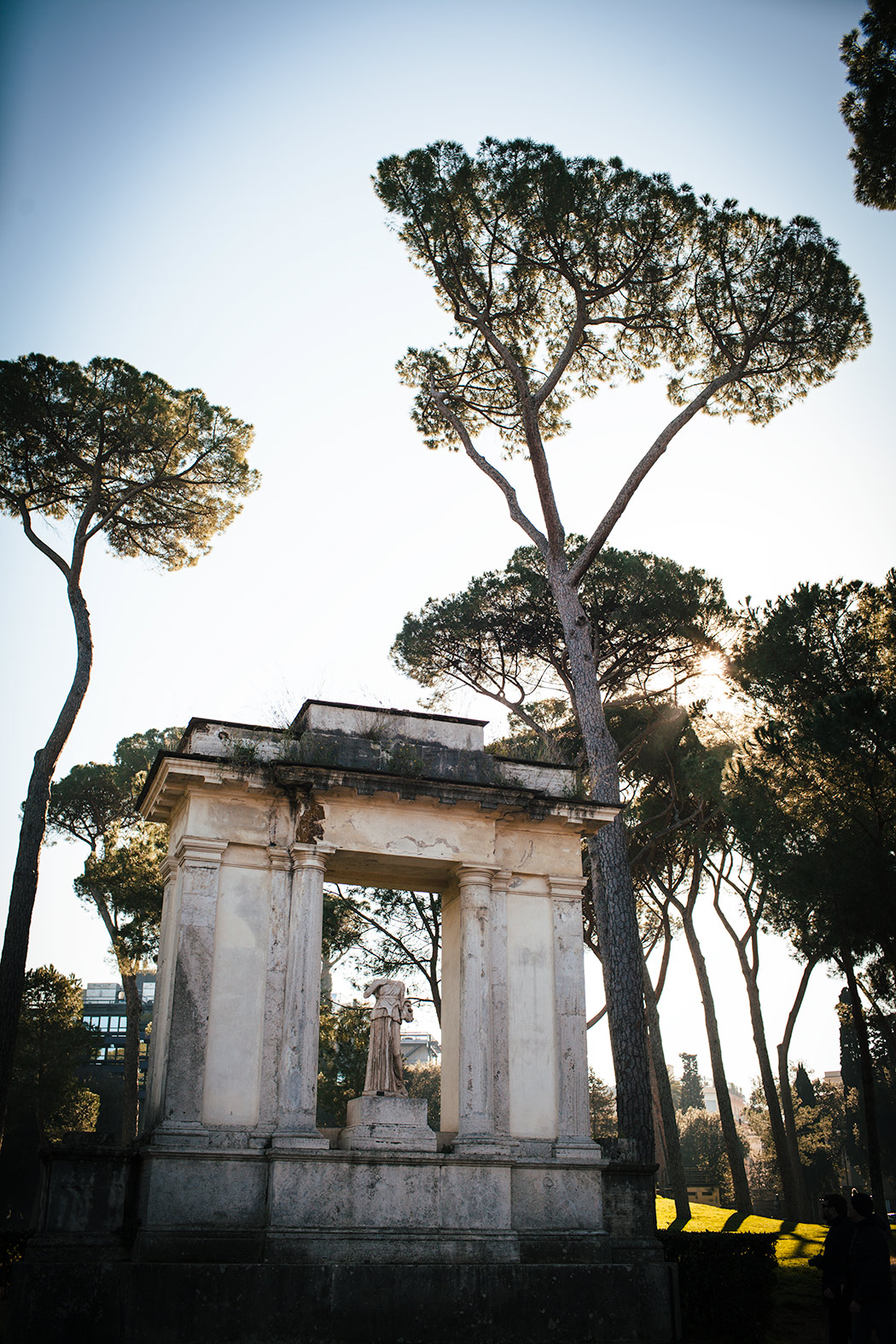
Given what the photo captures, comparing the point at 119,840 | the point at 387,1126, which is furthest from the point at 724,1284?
the point at 119,840

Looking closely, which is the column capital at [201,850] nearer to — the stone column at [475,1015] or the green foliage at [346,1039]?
the stone column at [475,1015]

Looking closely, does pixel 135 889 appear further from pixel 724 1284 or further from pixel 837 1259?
pixel 837 1259

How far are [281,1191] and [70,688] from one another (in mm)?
8920

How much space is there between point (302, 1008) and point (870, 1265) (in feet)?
16.1

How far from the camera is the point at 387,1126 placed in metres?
9.23

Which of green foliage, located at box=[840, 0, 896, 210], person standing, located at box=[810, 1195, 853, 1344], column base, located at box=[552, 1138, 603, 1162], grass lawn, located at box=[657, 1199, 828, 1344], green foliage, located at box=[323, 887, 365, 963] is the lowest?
grass lawn, located at box=[657, 1199, 828, 1344]

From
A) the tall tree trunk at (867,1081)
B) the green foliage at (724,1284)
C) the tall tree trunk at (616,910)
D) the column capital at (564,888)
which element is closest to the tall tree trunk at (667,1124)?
the tall tree trunk at (867,1081)

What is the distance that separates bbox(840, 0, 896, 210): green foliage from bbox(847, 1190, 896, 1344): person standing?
11.7m

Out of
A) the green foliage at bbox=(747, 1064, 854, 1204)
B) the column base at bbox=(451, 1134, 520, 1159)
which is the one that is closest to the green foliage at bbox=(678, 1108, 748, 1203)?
the green foliage at bbox=(747, 1064, 854, 1204)

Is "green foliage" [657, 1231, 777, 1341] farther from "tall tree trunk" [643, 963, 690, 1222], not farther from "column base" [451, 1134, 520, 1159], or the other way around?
"tall tree trunk" [643, 963, 690, 1222]

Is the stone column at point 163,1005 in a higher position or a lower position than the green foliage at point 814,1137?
higher

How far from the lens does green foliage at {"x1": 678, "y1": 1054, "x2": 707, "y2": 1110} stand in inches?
2975

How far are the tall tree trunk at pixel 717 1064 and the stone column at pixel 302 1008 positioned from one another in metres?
14.9

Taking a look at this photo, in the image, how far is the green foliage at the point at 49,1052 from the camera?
25.4 m
